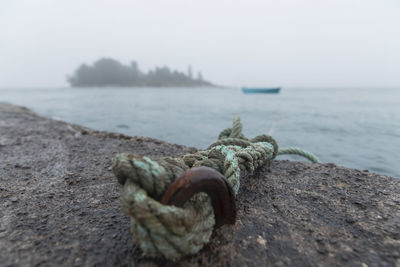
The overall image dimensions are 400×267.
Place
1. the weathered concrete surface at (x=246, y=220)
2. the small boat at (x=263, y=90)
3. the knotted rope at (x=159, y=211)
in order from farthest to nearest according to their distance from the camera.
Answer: the small boat at (x=263, y=90), the weathered concrete surface at (x=246, y=220), the knotted rope at (x=159, y=211)

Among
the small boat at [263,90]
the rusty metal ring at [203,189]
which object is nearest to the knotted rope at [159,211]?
the rusty metal ring at [203,189]

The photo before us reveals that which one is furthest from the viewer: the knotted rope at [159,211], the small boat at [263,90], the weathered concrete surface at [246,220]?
the small boat at [263,90]

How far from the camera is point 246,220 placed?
94 cm

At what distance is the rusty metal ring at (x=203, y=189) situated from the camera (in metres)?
0.67

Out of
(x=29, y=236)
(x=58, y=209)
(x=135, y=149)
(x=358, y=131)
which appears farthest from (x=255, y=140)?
(x=358, y=131)

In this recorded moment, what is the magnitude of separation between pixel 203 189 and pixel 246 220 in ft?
1.12

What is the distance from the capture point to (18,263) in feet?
2.30

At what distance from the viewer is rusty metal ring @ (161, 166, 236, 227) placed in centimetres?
67

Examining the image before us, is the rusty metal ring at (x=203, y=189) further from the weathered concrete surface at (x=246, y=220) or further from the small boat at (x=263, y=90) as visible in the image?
the small boat at (x=263, y=90)

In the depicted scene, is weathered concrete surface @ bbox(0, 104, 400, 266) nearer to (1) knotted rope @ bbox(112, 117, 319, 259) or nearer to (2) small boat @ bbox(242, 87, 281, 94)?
(1) knotted rope @ bbox(112, 117, 319, 259)

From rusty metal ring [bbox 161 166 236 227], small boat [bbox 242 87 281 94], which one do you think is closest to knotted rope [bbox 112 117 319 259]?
rusty metal ring [bbox 161 166 236 227]

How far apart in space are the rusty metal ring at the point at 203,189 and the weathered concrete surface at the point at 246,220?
0.44 feet

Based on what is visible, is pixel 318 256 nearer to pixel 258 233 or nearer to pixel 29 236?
pixel 258 233

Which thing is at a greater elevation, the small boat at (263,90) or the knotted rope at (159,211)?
the knotted rope at (159,211)
